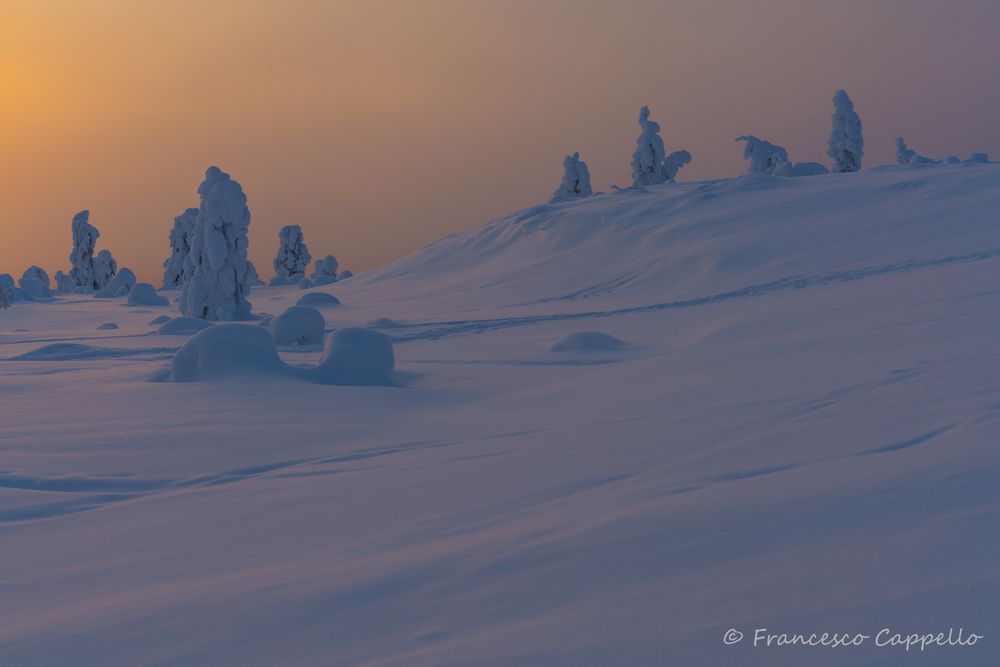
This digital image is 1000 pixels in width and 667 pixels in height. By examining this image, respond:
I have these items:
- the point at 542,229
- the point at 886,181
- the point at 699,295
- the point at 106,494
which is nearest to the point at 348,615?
the point at 106,494

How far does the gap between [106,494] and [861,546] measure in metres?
4.34

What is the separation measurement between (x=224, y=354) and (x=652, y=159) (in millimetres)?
40331

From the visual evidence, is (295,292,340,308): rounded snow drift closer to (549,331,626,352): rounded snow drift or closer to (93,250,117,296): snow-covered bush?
(549,331,626,352): rounded snow drift

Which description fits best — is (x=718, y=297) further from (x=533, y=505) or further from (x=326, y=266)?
(x=326, y=266)

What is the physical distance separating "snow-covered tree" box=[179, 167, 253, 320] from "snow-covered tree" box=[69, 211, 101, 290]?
37698 millimetres

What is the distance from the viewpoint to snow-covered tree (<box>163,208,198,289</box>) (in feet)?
180

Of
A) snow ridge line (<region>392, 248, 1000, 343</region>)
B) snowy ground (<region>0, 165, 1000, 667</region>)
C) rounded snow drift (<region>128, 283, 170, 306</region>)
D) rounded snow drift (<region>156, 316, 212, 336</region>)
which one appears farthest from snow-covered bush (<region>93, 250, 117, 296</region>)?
snowy ground (<region>0, 165, 1000, 667</region>)

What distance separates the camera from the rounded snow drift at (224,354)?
10906 mm

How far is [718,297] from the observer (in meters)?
21.4

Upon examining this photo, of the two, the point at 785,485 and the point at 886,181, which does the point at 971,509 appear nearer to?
the point at 785,485

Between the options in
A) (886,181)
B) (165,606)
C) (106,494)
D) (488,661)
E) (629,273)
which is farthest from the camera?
(886,181)

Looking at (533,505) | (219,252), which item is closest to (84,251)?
(219,252)

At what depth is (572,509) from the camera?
3943 millimetres

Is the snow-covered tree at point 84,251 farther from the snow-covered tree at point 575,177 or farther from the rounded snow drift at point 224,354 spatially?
the rounded snow drift at point 224,354
